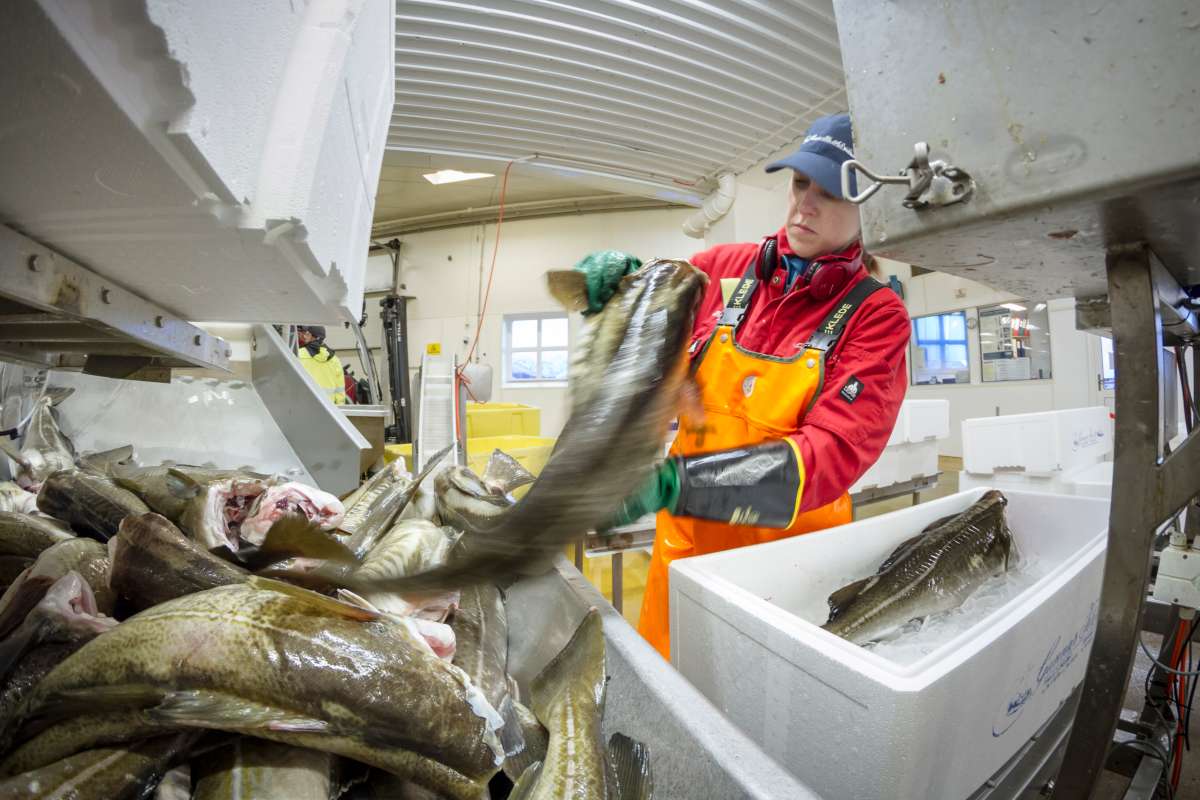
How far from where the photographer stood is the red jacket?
137 cm

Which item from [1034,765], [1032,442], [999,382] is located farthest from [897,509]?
[999,382]

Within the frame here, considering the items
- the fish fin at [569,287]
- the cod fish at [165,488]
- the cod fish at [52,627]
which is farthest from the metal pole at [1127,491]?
the cod fish at [165,488]

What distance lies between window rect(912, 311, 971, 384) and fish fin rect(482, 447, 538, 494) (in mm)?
7930

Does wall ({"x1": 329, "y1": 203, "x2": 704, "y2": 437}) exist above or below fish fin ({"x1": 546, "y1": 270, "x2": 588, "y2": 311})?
above

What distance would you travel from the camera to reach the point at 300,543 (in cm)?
113

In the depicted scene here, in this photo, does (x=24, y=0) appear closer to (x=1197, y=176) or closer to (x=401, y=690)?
(x=401, y=690)

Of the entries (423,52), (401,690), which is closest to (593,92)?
(423,52)

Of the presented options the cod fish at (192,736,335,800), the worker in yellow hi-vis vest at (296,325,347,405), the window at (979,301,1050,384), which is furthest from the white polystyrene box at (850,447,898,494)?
the worker in yellow hi-vis vest at (296,325,347,405)

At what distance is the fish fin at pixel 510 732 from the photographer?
0.86 m

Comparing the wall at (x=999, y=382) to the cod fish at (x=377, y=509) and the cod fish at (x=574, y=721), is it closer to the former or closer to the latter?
the cod fish at (x=377, y=509)

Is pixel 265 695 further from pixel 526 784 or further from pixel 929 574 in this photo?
pixel 929 574

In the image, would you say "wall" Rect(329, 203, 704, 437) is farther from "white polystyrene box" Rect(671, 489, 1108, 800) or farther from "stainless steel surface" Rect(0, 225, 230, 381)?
"white polystyrene box" Rect(671, 489, 1108, 800)

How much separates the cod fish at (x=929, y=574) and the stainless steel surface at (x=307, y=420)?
8.83 feet

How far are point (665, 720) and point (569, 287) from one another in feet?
3.30
